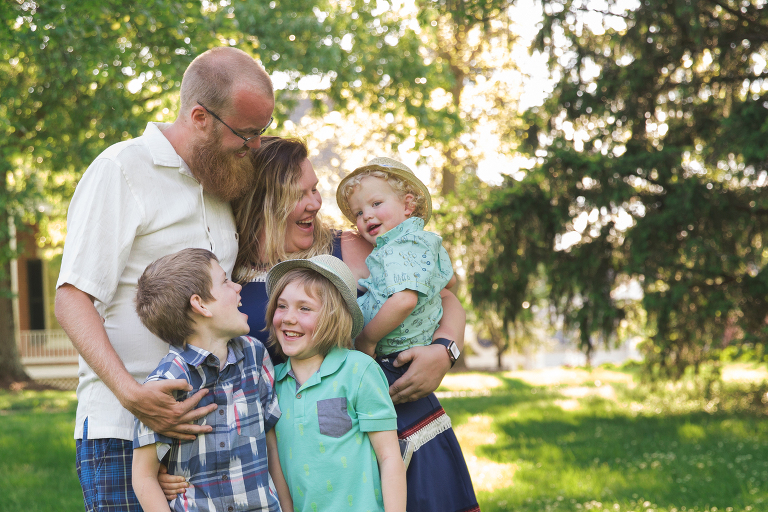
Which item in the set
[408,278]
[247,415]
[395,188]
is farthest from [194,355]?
[395,188]

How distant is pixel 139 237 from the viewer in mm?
2344

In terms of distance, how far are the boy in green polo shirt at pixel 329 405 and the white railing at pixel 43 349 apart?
19.0 meters

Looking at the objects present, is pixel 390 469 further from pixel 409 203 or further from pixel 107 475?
pixel 409 203

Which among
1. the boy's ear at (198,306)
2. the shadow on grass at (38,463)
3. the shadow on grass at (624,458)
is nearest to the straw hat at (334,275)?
the boy's ear at (198,306)

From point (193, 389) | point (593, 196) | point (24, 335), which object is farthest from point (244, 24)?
point (24, 335)

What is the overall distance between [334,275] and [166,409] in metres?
0.69

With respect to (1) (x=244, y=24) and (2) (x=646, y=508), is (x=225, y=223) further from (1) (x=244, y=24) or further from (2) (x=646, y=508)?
(1) (x=244, y=24)

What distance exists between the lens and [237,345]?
2350 mm

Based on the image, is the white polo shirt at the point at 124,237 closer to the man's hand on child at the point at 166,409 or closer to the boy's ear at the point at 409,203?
the man's hand on child at the point at 166,409

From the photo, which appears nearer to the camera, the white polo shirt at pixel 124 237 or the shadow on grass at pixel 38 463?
the white polo shirt at pixel 124 237

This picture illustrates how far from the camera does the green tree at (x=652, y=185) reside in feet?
25.1

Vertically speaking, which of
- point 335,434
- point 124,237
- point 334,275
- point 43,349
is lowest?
point 43,349

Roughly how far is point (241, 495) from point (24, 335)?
1975cm

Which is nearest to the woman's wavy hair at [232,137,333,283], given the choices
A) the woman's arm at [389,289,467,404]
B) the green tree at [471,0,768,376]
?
the woman's arm at [389,289,467,404]
